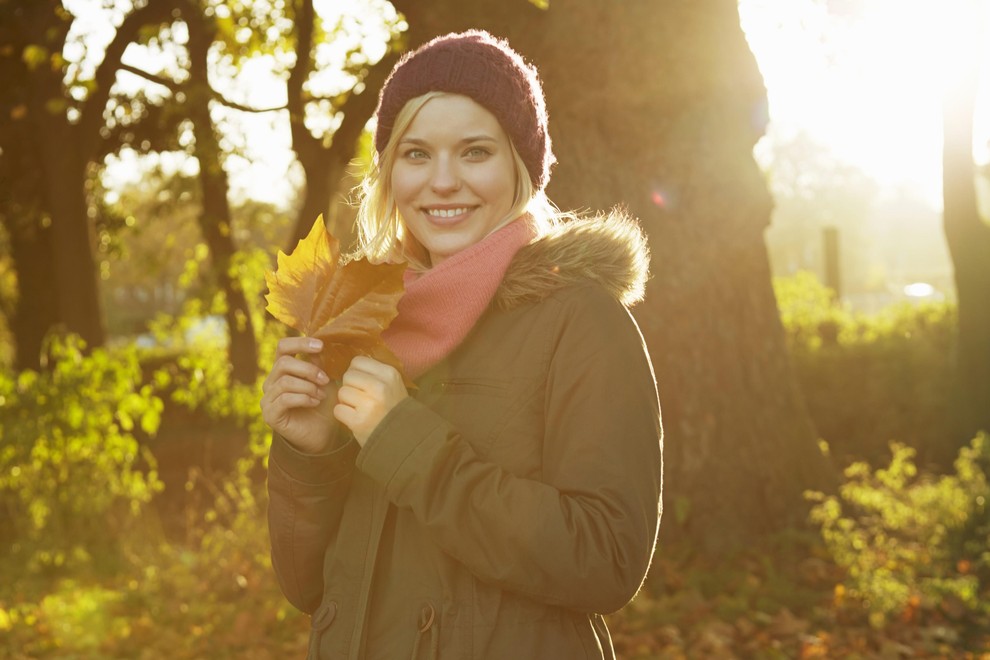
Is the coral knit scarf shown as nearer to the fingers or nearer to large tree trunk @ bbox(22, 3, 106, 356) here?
the fingers

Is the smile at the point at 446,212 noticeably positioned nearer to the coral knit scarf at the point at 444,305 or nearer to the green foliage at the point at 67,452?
the coral knit scarf at the point at 444,305

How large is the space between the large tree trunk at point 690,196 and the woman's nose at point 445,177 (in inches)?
146

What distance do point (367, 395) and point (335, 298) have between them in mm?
199

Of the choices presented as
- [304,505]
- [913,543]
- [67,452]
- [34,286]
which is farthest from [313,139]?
[304,505]

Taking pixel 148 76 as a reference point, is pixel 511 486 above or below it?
below

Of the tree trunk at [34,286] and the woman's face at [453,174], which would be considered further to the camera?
the tree trunk at [34,286]

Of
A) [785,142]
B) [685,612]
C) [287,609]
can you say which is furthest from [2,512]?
[785,142]

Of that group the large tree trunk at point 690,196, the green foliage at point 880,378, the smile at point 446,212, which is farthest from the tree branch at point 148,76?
the smile at point 446,212

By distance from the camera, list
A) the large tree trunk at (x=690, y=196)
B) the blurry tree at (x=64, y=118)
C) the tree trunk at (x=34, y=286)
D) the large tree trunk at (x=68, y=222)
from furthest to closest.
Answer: the tree trunk at (x=34, y=286) < the large tree trunk at (x=68, y=222) < the blurry tree at (x=64, y=118) < the large tree trunk at (x=690, y=196)

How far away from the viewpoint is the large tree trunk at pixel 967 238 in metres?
9.34

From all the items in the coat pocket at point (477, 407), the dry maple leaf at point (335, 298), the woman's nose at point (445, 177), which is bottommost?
the coat pocket at point (477, 407)

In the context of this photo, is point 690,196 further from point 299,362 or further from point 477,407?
point 299,362

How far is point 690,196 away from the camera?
6.22 metres

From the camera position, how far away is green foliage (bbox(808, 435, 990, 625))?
5.49 metres
